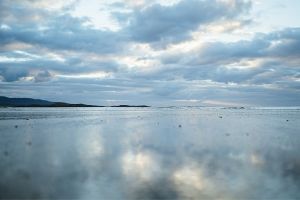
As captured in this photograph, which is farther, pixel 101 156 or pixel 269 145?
pixel 269 145

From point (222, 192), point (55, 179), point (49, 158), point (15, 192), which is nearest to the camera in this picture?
point (15, 192)

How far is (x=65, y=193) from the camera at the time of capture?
38.0 ft

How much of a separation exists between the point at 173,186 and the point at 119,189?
2047mm

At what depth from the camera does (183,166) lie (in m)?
16.8

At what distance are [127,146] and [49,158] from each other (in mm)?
7210

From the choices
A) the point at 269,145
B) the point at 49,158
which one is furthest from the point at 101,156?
the point at 269,145

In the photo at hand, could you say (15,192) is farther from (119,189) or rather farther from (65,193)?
(119,189)

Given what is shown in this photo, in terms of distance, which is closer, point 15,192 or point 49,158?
point 15,192

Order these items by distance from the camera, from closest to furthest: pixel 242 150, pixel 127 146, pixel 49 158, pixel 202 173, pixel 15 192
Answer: pixel 15 192, pixel 202 173, pixel 49 158, pixel 242 150, pixel 127 146

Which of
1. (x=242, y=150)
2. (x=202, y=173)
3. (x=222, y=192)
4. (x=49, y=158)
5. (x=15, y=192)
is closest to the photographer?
(x=15, y=192)

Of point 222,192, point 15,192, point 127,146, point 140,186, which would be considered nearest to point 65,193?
point 15,192

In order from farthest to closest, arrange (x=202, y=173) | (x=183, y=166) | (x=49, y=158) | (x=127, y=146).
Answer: (x=127, y=146)
(x=49, y=158)
(x=183, y=166)
(x=202, y=173)

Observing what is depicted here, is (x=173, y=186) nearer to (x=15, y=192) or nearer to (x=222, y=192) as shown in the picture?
(x=222, y=192)

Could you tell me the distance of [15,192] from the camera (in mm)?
11445
